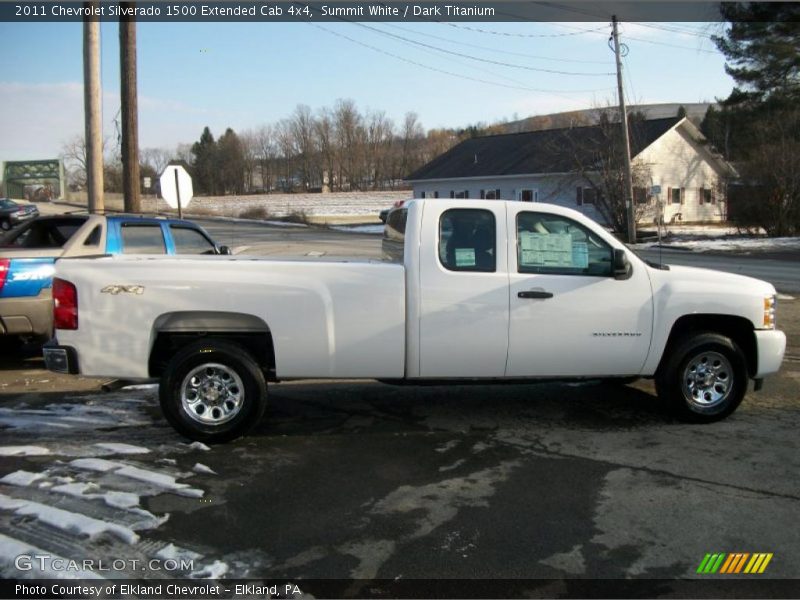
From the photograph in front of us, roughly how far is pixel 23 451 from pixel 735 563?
15.8ft

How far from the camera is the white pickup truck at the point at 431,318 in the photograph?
16.9 feet

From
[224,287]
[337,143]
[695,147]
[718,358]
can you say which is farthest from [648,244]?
[337,143]

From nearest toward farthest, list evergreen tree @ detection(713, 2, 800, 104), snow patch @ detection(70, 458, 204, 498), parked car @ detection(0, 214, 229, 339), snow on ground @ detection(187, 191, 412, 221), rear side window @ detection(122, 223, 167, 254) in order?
snow patch @ detection(70, 458, 204, 498)
parked car @ detection(0, 214, 229, 339)
rear side window @ detection(122, 223, 167, 254)
evergreen tree @ detection(713, 2, 800, 104)
snow on ground @ detection(187, 191, 412, 221)

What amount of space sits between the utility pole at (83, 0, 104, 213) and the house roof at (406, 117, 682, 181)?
28865 mm

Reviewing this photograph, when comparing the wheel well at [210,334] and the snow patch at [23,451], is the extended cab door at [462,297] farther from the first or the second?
the snow patch at [23,451]

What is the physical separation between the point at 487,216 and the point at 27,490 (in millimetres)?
3791

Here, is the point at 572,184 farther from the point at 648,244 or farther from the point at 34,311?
the point at 34,311

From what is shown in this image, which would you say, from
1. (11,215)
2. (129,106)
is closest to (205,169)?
(11,215)

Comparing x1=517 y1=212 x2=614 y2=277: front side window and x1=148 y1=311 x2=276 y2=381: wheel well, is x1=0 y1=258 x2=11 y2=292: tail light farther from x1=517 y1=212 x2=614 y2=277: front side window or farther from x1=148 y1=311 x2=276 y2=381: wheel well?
x1=517 y1=212 x2=614 y2=277: front side window

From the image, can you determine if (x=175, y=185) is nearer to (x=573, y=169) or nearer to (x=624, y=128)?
(x=624, y=128)

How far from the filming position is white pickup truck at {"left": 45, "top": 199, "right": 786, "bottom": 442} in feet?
16.9

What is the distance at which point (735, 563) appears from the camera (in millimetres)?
3539

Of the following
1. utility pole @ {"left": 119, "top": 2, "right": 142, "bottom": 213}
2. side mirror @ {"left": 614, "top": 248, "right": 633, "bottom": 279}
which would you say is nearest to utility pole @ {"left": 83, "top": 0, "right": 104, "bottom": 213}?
utility pole @ {"left": 119, "top": 2, "right": 142, "bottom": 213}

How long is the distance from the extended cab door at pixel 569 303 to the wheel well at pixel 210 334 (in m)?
1.93
